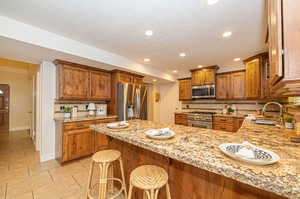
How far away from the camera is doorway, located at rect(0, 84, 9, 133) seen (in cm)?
522

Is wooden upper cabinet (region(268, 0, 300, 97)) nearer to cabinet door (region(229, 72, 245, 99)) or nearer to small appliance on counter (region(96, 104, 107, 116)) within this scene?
cabinet door (region(229, 72, 245, 99))

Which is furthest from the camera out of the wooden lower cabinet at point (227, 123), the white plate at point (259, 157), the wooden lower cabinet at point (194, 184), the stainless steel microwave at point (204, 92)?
the stainless steel microwave at point (204, 92)

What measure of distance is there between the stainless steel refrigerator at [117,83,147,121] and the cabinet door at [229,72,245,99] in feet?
9.13

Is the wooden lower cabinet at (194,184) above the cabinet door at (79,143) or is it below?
above

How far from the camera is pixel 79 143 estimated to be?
9.43ft

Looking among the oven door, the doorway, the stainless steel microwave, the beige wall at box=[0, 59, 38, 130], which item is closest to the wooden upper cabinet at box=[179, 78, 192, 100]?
the stainless steel microwave

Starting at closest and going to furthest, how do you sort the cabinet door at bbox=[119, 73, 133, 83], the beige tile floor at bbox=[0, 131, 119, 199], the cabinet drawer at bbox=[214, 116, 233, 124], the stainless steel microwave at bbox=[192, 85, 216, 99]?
the beige tile floor at bbox=[0, 131, 119, 199] < the cabinet drawer at bbox=[214, 116, 233, 124] < the cabinet door at bbox=[119, 73, 133, 83] < the stainless steel microwave at bbox=[192, 85, 216, 99]

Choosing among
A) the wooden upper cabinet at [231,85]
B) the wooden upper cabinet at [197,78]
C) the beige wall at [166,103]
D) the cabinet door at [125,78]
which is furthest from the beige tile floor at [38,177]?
the wooden upper cabinet at [231,85]

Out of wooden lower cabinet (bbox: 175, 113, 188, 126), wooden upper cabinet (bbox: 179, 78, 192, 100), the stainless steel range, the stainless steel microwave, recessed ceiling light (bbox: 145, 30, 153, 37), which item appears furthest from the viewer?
wooden upper cabinet (bbox: 179, 78, 192, 100)

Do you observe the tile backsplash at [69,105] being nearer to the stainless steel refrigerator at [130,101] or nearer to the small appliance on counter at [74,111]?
the small appliance on counter at [74,111]

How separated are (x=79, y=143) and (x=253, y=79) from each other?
4592 millimetres

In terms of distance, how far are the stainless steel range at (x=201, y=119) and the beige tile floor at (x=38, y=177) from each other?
129 inches

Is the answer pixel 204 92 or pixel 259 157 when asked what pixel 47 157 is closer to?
pixel 259 157

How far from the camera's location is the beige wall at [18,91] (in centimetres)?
527
